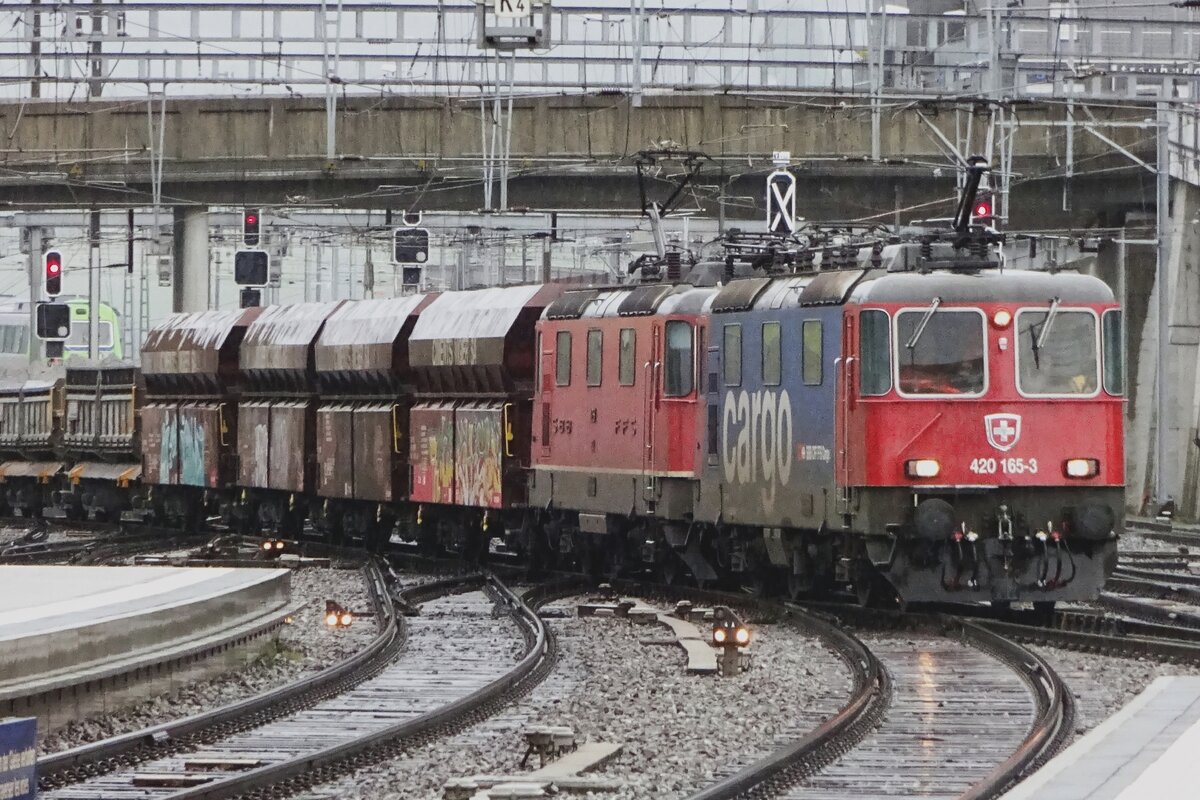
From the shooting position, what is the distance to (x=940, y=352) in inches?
766

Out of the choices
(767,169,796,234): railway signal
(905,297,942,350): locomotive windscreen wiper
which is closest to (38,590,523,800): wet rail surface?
(905,297,942,350): locomotive windscreen wiper

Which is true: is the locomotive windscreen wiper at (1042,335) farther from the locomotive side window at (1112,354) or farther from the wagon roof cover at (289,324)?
the wagon roof cover at (289,324)

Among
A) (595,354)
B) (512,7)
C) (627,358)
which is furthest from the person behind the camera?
(512,7)

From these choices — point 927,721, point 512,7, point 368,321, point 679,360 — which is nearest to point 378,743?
point 927,721

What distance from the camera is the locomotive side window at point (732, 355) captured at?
21.7 m

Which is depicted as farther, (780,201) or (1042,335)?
(780,201)

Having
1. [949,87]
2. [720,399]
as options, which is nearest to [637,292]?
[720,399]

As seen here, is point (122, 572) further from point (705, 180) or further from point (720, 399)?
point (705, 180)

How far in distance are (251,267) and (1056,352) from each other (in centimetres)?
3378

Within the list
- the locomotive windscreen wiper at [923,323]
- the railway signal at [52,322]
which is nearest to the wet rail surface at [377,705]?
the locomotive windscreen wiper at [923,323]

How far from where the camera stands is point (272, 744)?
12859 millimetres

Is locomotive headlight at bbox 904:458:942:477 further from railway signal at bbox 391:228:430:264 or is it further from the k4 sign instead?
railway signal at bbox 391:228:430:264

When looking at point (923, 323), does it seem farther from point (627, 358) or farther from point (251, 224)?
point (251, 224)

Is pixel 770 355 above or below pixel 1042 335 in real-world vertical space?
below
